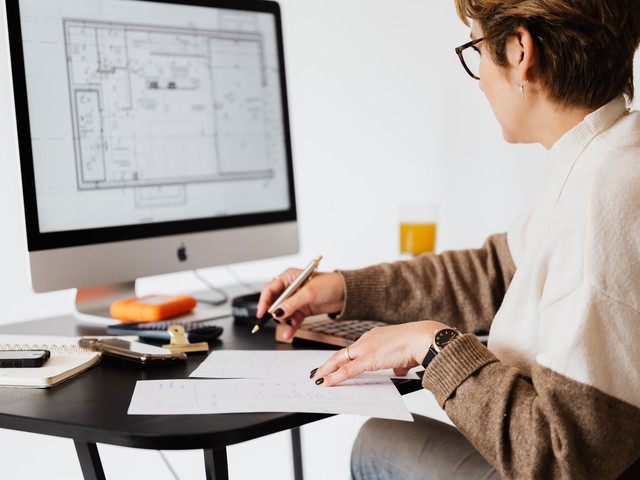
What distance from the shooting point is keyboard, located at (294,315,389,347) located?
1.21m

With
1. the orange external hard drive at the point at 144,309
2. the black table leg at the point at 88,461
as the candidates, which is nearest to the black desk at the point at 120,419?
the black table leg at the point at 88,461

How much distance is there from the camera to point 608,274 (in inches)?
33.8

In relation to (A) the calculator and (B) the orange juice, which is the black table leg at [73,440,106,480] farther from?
(B) the orange juice

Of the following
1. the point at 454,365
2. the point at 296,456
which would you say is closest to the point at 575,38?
the point at 454,365

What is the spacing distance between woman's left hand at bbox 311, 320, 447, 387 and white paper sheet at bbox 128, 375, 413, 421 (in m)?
0.02

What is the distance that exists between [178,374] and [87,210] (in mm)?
429

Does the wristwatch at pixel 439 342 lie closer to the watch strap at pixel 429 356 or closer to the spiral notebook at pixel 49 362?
the watch strap at pixel 429 356

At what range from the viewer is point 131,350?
1110 mm

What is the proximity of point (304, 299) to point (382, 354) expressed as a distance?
0.27 m

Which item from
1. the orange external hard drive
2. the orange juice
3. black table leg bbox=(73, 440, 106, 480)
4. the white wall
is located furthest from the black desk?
the white wall

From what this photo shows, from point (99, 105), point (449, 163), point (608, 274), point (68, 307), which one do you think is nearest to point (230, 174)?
point (99, 105)

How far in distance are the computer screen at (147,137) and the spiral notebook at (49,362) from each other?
13 centimetres

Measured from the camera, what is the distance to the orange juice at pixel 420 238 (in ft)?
5.95

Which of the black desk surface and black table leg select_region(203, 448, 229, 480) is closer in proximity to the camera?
the black desk surface
